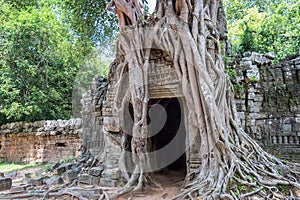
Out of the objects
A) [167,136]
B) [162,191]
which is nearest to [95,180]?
[162,191]

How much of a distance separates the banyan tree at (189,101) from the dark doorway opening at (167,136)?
1105 millimetres

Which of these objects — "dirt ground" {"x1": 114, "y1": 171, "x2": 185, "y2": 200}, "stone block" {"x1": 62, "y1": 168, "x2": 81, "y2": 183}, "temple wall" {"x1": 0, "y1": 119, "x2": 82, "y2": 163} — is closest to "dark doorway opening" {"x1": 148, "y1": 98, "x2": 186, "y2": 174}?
"dirt ground" {"x1": 114, "y1": 171, "x2": 185, "y2": 200}

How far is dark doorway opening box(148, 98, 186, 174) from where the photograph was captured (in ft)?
20.1

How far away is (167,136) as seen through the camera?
697 cm

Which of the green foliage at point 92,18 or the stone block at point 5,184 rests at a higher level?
the green foliage at point 92,18

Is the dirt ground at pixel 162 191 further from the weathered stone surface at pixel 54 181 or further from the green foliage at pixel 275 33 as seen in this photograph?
the green foliage at pixel 275 33

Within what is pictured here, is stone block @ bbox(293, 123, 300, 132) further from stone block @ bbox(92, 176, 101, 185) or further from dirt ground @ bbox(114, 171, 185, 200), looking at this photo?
stone block @ bbox(92, 176, 101, 185)

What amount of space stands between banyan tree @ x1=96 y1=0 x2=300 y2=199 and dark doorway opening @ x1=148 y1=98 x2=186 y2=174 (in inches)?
43.5

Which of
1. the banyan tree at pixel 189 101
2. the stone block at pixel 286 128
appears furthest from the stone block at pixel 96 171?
the stone block at pixel 286 128

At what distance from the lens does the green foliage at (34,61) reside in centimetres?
961

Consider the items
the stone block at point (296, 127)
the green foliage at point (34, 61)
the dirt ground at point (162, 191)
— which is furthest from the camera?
the green foliage at point (34, 61)

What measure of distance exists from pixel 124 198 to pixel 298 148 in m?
3.78

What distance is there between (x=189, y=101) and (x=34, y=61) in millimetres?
8451

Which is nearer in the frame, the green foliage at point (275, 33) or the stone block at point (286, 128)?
the stone block at point (286, 128)
